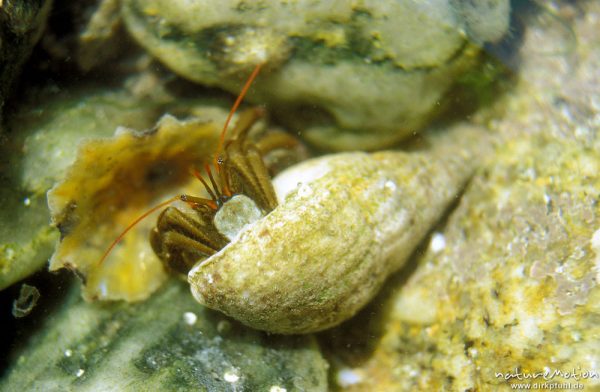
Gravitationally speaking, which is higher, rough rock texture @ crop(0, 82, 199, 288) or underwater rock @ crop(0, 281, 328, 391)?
rough rock texture @ crop(0, 82, 199, 288)

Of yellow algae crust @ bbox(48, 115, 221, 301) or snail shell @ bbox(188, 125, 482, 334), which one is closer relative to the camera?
snail shell @ bbox(188, 125, 482, 334)

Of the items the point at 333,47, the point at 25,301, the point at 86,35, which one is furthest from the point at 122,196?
the point at 333,47

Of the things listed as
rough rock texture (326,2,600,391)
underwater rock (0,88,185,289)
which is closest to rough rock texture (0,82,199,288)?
underwater rock (0,88,185,289)

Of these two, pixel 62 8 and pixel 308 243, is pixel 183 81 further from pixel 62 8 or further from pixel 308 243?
pixel 308 243

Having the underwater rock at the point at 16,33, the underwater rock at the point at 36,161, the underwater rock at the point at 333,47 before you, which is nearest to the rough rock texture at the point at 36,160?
the underwater rock at the point at 36,161

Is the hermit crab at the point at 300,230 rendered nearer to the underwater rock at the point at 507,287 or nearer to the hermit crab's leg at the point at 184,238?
→ the hermit crab's leg at the point at 184,238

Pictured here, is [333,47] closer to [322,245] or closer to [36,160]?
[322,245]

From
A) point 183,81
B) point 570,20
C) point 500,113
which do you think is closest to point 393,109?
point 500,113

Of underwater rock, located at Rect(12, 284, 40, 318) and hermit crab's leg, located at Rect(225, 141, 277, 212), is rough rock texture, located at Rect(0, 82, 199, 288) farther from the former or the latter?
hermit crab's leg, located at Rect(225, 141, 277, 212)
